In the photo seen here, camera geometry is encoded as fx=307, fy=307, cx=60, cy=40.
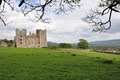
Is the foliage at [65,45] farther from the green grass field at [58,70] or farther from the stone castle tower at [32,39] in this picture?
the green grass field at [58,70]

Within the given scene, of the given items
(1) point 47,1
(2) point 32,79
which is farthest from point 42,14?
(2) point 32,79

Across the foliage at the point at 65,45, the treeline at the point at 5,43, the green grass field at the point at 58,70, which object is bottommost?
the green grass field at the point at 58,70

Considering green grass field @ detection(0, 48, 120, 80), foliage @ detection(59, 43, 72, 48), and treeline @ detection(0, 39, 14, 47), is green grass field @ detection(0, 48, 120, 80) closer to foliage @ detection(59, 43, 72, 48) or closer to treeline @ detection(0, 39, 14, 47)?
treeline @ detection(0, 39, 14, 47)

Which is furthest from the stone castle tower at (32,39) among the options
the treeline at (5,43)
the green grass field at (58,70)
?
the green grass field at (58,70)

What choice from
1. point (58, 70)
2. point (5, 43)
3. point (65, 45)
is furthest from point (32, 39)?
point (58, 70)

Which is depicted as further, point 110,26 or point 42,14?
point 110,26

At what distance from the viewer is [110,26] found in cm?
2556

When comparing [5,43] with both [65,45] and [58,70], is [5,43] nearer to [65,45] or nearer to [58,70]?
[65,45]

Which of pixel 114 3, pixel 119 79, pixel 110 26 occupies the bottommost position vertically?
pixel 119 79

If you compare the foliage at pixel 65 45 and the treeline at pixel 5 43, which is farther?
the foliage at pixel 65 45

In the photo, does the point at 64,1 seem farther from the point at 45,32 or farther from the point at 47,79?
the point at 45,32

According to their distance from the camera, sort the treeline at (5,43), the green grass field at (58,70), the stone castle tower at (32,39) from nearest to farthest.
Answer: the green grass field at (58,70)
the treeline at (5,43)
the stone castle tower at (32,39)

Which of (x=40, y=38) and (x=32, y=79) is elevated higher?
(x=40, y=38)

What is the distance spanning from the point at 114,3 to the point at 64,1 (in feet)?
18.1
